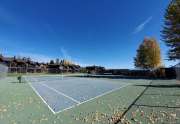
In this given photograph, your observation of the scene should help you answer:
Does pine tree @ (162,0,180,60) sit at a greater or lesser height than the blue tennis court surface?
greater

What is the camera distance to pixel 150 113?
7527 mm

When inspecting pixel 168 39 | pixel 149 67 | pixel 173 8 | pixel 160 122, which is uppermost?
pixel 173 8

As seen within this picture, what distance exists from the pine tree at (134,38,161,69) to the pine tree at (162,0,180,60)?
55.3 ft

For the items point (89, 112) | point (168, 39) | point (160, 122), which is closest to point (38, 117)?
point (89, 112)

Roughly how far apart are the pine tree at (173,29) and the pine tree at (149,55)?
55.3 feet

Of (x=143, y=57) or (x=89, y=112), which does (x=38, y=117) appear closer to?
(x=89, y=112)

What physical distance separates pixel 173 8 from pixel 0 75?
2712 centimetres

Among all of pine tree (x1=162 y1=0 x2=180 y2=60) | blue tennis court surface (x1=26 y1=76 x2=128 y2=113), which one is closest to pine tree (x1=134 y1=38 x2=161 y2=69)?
pine tree (x1=162 y1=0 x2=180 y2=60)

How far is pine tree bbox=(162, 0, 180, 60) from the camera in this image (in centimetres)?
2778

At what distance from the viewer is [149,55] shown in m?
50.2

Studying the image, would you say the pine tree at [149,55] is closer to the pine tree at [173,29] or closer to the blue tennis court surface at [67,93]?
the pine tree at [173,29]

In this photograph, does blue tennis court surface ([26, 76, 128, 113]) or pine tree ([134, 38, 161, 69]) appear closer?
blue tennis court surface ([26, 76, 128, 113])

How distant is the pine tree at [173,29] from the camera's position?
27.8 meters

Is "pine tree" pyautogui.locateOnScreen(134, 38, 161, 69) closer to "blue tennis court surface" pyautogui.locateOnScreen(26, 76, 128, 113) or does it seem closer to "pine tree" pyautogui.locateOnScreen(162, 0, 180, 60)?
"pine tree" pyautogui.locateOnScreen(162, 0, 180, 60)
